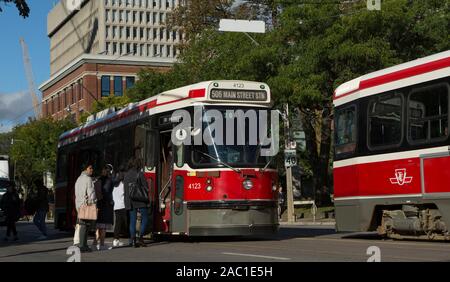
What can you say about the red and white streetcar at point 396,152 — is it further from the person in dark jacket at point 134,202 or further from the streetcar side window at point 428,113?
the person in dark jacket at point 134,202

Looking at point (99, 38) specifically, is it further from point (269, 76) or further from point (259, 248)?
point (259, 248)

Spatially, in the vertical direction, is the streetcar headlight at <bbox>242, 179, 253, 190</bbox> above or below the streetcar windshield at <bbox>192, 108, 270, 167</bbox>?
below

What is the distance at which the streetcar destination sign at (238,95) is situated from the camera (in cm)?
1672

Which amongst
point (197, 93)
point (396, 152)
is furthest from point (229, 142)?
point (396, 152)

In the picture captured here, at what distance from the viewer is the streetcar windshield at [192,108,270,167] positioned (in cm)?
1628

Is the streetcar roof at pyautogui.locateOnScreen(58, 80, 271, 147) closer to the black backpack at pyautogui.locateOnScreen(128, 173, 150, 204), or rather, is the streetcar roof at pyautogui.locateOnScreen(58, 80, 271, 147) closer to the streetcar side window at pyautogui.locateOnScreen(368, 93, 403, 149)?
the black backpack at pyautogui.locateOnScreen(128, 173, 150, 204)

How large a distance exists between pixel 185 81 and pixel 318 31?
52.1 feet

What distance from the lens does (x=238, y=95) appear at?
55.5 feet

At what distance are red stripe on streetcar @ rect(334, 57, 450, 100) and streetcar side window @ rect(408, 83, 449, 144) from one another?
0.35 metres

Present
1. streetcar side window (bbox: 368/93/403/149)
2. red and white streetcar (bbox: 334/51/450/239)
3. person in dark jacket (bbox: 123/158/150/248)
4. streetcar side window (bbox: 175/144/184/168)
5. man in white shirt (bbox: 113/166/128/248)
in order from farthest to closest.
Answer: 1. streetcar side window (bbox: 175/144/184/168)
2. man in white shirt (bbox: 113/166/128/248)
3. person in dark jacket (bbox: 123/158/150/248)
4. streetcar side window (bbox: 368/93/403/149)
5. red and white streetcar (bbox: 334/51/450/239)

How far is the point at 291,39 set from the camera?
112 ft


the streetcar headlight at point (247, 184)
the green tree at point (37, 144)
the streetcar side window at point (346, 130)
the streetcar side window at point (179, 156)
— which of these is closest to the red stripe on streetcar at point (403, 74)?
the streetcar side window at point (346, 130)

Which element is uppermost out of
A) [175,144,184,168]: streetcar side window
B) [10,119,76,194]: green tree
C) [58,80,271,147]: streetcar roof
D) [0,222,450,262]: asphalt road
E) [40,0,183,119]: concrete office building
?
[40,0,183,119]: concrete office building

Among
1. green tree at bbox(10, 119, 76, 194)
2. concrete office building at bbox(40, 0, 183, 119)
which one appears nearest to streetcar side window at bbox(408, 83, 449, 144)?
green tree at bbox(10, 119, 76, 194)
